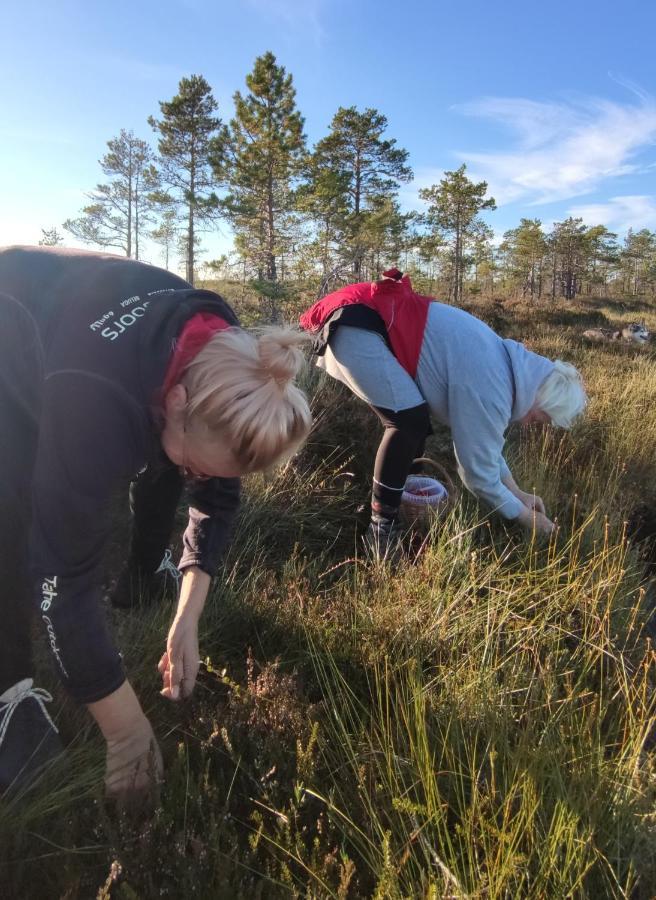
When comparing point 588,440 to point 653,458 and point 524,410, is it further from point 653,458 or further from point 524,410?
point 524,410

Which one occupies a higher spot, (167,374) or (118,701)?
(167,374)

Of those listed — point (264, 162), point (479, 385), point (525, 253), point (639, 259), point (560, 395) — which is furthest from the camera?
point (639, 259)

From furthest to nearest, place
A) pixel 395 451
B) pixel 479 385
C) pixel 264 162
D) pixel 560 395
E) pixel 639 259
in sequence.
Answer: pixel 639 259 → pixel 264 162 → pixel 395 451 → pixel 560 395 → pixel 479 385

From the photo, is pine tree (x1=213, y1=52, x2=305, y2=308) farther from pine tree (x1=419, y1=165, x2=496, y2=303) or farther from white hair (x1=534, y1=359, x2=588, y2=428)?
white hair (x1=534, y1=359, x2=588, y2=428)

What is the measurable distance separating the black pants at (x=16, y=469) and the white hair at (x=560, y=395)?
1868mm

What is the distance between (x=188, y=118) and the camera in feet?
83.7

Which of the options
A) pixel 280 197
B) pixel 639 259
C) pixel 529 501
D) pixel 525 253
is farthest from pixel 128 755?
pixel 639 259

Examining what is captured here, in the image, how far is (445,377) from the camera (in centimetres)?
259

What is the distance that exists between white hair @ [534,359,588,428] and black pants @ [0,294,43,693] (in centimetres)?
213

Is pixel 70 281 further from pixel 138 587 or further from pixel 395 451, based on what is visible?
pixel 395 451

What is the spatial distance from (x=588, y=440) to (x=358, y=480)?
2.20m

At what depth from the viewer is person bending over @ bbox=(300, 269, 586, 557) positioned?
8.19ft

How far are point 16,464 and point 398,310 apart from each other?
1.85 m

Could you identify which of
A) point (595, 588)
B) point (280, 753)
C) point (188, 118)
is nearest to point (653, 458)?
point (595, 588)
